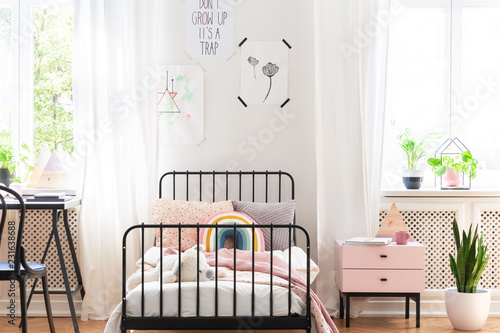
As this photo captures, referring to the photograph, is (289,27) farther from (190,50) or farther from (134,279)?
(134,279)

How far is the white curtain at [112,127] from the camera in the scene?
4062 millimetres

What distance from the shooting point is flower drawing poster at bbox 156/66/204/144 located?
4.25 metres

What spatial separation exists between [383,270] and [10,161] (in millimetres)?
2621

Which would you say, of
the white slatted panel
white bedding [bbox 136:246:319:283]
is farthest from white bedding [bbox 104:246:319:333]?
the white slatted panel

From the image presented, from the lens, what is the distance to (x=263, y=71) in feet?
14.0

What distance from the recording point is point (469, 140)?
444 cm

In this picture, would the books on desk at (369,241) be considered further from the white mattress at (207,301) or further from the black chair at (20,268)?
the black chair at (20,268)

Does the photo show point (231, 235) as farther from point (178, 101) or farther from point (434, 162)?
point (434, 162)

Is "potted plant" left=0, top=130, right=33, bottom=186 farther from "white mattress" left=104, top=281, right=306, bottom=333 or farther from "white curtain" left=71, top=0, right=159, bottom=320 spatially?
"white mattress" left=104, top=281, right=306, bottom=333

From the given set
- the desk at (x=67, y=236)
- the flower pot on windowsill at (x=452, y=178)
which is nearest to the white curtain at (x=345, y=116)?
the flower pot on windowsill at (x=452, y=178)

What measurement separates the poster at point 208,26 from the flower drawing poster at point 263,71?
0.17 metres

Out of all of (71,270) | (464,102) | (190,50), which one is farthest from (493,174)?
(71,270)

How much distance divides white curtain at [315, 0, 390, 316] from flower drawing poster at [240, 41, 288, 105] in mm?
285

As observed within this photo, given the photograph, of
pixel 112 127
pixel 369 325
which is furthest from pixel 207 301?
pixel 112 127
